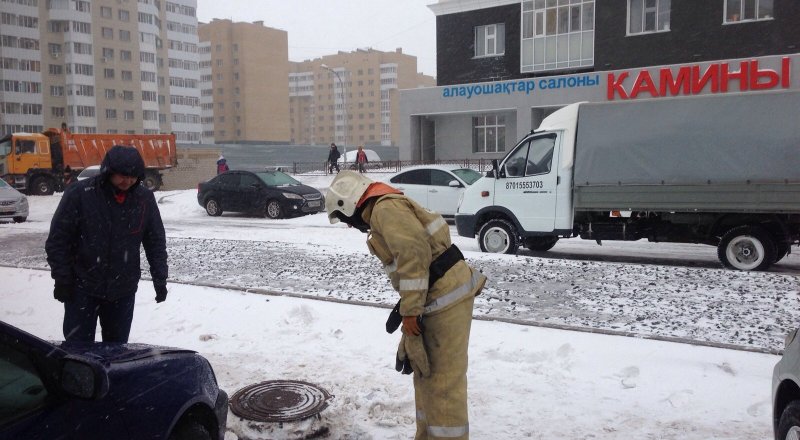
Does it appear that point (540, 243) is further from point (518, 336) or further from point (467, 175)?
point (518, 336)

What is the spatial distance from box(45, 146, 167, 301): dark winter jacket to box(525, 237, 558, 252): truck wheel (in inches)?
350

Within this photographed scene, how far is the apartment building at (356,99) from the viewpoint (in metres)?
131

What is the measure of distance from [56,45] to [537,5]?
6853cm

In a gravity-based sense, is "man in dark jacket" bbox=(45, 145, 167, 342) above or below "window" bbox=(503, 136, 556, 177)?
below

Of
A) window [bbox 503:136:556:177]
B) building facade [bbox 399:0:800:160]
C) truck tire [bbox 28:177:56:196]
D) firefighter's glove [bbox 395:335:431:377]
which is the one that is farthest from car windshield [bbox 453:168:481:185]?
truck tire [bbox 28:177:56:196]

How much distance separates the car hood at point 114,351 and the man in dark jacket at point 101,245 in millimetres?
1026

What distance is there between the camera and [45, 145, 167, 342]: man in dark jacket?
4219mm

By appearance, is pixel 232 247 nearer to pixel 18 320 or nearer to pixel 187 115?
pixel 18 320

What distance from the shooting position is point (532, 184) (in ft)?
37.7

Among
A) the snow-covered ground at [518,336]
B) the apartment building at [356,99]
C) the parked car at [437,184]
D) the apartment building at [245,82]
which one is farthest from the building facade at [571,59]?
the apartment building at [356,99]

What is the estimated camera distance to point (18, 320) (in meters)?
7.31

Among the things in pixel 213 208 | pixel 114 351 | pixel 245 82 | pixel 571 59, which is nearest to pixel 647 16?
pixel 571 59

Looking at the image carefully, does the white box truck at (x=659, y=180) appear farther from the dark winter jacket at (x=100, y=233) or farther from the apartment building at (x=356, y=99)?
the apartment building at (x=356, y=99)

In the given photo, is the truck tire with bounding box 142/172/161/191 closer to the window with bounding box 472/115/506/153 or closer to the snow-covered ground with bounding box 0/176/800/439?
the window with bounding box 472/115/506/153
